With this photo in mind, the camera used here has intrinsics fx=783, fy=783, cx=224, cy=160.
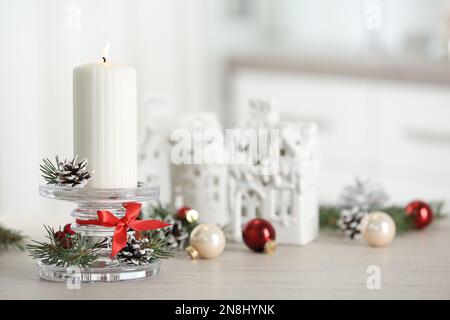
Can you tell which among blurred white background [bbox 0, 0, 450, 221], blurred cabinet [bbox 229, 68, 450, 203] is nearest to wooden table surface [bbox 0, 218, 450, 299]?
blurred white background [bbox 0, 0, 450, 221]

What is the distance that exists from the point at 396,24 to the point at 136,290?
266cm

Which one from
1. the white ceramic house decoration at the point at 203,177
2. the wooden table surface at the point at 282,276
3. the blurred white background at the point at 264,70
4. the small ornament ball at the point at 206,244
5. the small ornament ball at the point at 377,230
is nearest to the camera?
the wooden table surface at the point at 282,276

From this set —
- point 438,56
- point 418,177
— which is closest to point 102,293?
point 418,177

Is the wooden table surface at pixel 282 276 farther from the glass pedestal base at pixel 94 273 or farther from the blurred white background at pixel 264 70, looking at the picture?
the blurred white background at pixel 264 70

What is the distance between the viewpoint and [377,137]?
295 centimetres

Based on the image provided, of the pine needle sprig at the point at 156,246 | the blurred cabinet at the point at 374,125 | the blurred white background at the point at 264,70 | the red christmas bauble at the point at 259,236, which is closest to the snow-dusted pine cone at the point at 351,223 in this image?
the red christmas bauble at the point at 259,236

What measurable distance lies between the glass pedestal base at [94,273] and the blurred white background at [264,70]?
1520mm

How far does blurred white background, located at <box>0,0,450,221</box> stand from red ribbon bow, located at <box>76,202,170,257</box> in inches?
59.0

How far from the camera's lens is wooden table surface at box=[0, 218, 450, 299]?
88 centimetres

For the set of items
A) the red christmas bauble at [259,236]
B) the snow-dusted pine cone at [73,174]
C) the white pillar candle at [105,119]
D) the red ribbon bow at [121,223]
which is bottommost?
the red christmas bauble at [259,236]

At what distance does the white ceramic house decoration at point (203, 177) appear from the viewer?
4.32 feet

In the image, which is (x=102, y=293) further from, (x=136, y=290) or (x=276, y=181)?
(x=276, y=181)
